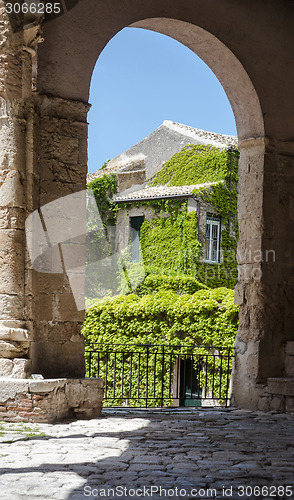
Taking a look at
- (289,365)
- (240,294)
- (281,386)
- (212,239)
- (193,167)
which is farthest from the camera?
(193,167)

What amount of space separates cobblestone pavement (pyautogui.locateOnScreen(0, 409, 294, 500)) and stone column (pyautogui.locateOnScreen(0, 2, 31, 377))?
845mm

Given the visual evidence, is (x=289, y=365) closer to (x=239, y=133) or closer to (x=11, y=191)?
(x=239, y=133)

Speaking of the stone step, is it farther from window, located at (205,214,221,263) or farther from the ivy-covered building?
window, located at (205,214,221,263)

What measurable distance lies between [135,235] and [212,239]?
2.64 meters

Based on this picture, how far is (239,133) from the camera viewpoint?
8.40 meters

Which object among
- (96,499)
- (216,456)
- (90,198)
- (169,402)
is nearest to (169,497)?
(96,499)

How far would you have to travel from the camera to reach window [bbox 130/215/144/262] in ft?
→ 67.4

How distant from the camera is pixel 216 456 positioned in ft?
15.3

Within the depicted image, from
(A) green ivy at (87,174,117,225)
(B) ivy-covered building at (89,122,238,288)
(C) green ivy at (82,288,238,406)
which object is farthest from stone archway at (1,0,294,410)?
(A) green ivy at (87,174,117,225)

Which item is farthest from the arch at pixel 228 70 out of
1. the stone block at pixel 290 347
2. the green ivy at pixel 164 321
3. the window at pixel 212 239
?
the window at pixel 212 239

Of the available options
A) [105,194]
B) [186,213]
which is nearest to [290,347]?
[186,213]

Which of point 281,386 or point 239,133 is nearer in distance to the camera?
point 281,386

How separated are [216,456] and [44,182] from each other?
3.25 metres

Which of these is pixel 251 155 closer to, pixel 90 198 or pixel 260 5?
pixel 260 5
